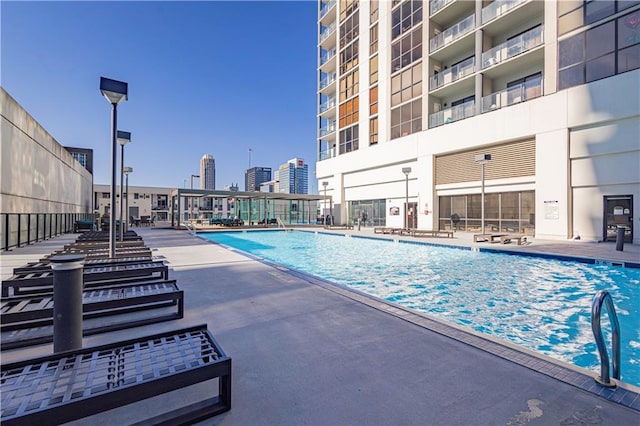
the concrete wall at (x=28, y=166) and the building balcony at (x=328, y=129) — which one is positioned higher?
the building balcony at (x=328, y=129)

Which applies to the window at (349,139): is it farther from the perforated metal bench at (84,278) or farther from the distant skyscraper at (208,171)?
the distant skyscraper at (208,171)

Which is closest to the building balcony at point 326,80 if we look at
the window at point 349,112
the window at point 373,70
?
the window at point 349,112

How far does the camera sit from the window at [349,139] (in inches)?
1083

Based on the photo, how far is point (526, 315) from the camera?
502 centimetres

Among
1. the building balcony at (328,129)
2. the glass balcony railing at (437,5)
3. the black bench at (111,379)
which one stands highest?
the glass balcony railing at (437,5)

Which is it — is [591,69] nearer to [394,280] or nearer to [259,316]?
[394,280]

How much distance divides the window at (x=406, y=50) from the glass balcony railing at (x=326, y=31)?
1009 cm

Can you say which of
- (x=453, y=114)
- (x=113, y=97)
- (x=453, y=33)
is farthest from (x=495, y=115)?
(x=113, y=97)

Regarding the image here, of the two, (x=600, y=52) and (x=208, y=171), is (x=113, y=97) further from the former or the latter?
(x=208, y=171)

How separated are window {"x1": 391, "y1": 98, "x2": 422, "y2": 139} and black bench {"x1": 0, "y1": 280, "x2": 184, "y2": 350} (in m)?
20.3

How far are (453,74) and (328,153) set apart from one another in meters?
14.3

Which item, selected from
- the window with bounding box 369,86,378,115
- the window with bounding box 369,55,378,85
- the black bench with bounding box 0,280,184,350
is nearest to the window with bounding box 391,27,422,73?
the window with bounding box 369,55,378,85

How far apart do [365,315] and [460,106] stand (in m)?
18.2

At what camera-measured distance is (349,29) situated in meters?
28.3
